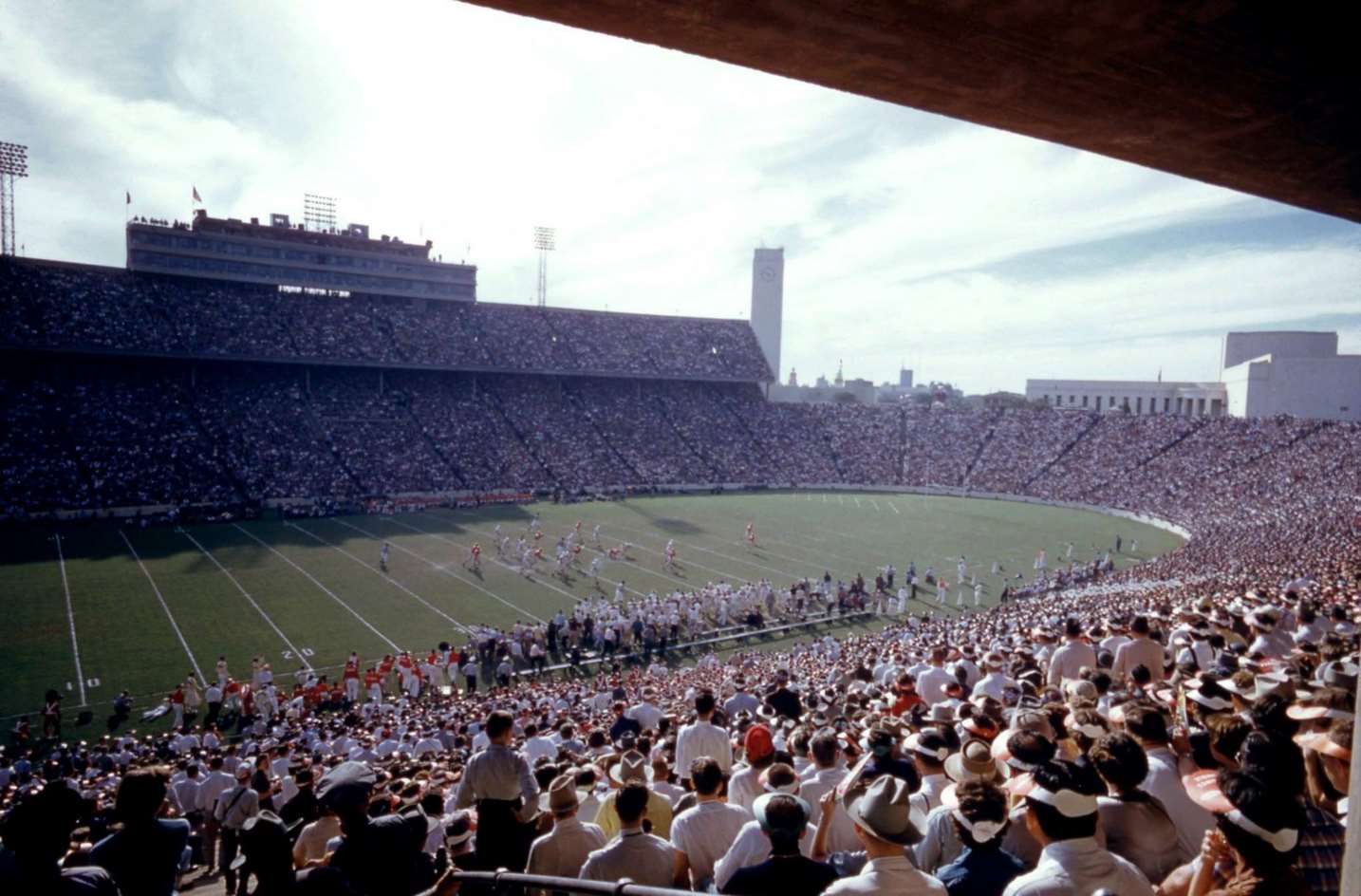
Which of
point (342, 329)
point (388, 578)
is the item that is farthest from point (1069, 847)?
point (342, 329)

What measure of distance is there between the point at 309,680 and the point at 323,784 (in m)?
14.2

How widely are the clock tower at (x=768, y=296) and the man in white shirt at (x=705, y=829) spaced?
85601 mm

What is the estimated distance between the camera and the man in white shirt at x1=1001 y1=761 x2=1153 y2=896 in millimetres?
2521

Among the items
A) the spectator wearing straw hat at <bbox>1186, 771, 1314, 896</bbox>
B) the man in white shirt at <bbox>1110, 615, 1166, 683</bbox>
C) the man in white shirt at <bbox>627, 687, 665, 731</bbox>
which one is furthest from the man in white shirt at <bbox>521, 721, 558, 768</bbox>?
the spectator wearing straw hat at <bbox>1186, 771, 1314, 896</bbox>

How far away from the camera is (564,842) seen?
3949 millimetres

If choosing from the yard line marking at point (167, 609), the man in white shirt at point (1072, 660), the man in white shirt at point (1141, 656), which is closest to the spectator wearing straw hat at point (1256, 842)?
the man in white shirt at point (1072, 660)

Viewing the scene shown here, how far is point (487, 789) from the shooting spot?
455 cm

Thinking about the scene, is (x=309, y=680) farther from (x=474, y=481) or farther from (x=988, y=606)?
(x=474, y=481)

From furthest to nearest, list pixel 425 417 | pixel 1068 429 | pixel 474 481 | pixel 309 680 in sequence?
pixel 1068 429, pixel 425 417, pixel 474 481, pixel 309 680

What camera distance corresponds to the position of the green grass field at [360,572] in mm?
18203

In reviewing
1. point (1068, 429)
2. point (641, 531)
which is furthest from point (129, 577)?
point (1068, 429)

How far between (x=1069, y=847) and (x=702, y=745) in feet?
11.6

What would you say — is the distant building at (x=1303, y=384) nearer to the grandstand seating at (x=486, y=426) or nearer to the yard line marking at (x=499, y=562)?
the grandstand seating at (x=486, y=426)

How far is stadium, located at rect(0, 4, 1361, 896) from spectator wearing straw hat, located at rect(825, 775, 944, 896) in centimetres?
2
